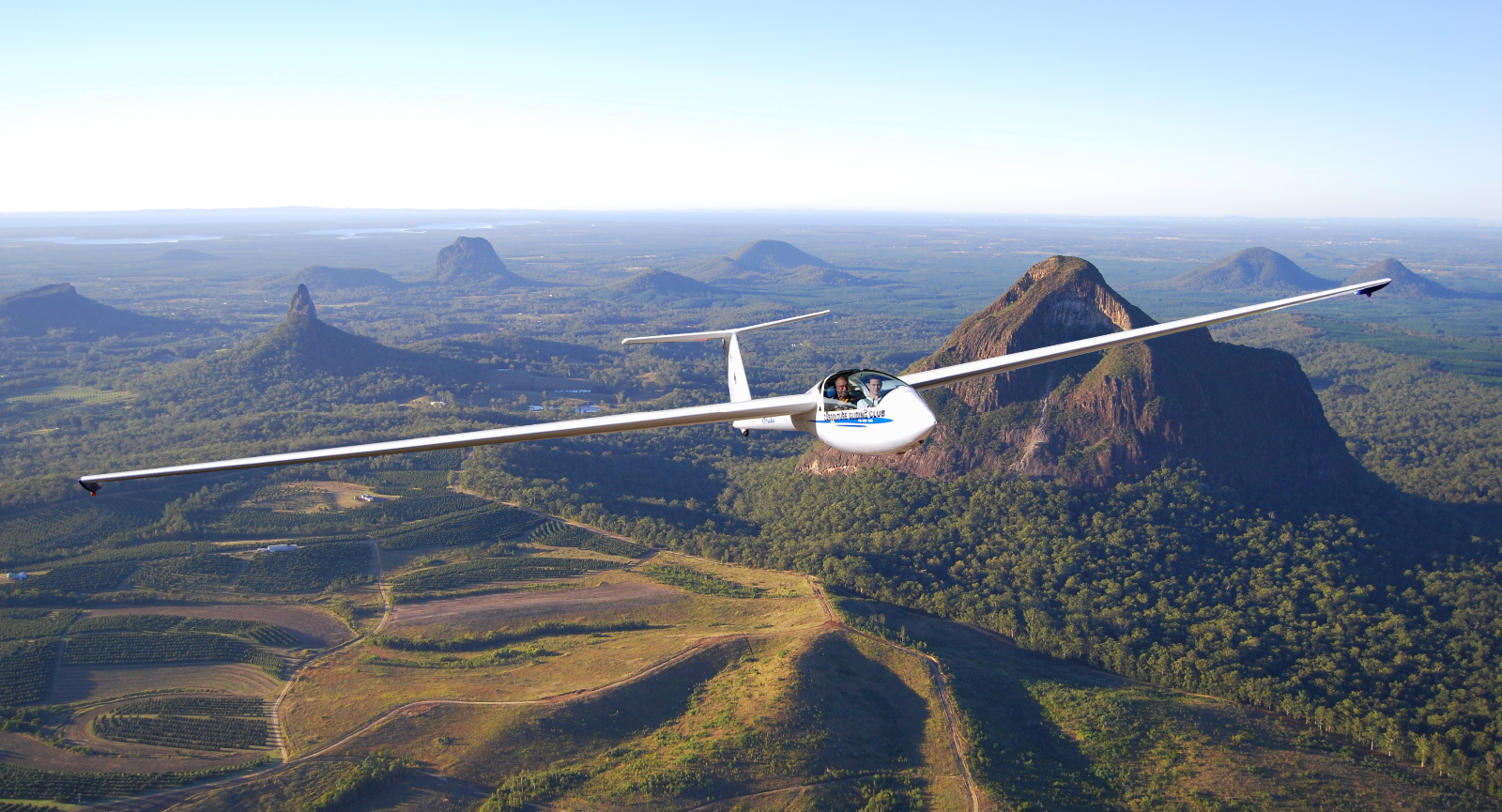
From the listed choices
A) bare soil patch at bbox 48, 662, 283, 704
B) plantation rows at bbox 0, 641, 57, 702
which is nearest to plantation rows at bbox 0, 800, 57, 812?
bare soil patch at bbox 48, 662, 283, 704

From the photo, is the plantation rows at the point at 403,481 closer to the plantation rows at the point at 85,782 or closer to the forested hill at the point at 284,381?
the plantation rows at the point at 85,782

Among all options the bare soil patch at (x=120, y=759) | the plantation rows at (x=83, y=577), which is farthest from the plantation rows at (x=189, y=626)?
the bare soil patch at (x=120, y=759)

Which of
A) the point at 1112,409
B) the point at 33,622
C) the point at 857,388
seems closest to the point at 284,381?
the point at 33,622

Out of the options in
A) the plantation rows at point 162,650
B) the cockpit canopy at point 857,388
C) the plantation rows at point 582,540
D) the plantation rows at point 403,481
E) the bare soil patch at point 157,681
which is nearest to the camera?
the cockpit canopy at point 857,388

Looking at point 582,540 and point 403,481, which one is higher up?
point 403,481

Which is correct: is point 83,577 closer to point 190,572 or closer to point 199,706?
point 190,572

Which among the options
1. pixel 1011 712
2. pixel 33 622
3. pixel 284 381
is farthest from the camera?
pixel 284 381
